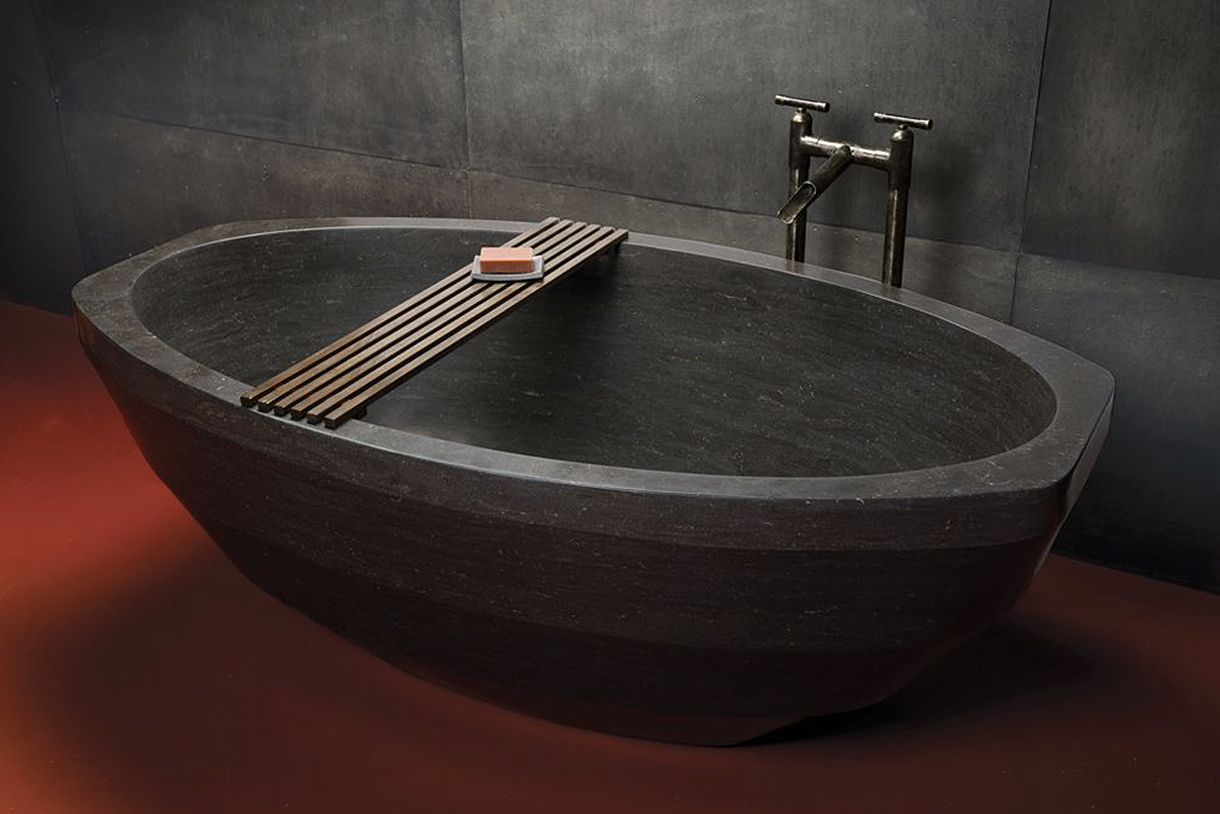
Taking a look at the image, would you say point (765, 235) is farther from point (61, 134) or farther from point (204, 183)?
point (61, 134)

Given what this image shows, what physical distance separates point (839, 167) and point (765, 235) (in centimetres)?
33

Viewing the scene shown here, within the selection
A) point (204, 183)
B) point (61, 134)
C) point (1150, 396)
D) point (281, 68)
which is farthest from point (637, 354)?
point (61, 134)

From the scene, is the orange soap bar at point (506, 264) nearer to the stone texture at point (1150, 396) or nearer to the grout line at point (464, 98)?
the grout line at point (464, 98)

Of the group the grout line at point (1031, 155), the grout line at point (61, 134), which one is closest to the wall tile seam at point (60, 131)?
the grout line at point (61, 134)

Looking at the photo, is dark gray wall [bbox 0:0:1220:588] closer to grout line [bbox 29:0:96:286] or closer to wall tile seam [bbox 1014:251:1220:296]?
wall tile seam [bbox 1014:251:1220:296]

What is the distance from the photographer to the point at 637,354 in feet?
8.65

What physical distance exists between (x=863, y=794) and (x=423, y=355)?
96cm

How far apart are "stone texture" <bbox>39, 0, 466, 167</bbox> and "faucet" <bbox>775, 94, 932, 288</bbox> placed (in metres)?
0.89

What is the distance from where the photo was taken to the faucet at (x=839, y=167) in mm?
2400

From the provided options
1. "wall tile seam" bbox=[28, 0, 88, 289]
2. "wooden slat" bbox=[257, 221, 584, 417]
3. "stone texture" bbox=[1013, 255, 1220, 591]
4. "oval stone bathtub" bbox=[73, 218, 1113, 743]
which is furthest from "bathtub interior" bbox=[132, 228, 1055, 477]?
"wall tile seam" bbox=[28, 0, 88, 289]

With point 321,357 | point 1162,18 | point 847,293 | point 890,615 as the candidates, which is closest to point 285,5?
point 321,357

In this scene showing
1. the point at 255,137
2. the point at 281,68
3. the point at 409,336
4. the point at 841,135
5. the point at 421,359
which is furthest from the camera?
the point at 255,137

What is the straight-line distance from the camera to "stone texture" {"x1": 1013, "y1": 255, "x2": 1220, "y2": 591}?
241 centimetres

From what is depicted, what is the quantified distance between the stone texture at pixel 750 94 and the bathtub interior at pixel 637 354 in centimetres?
32
